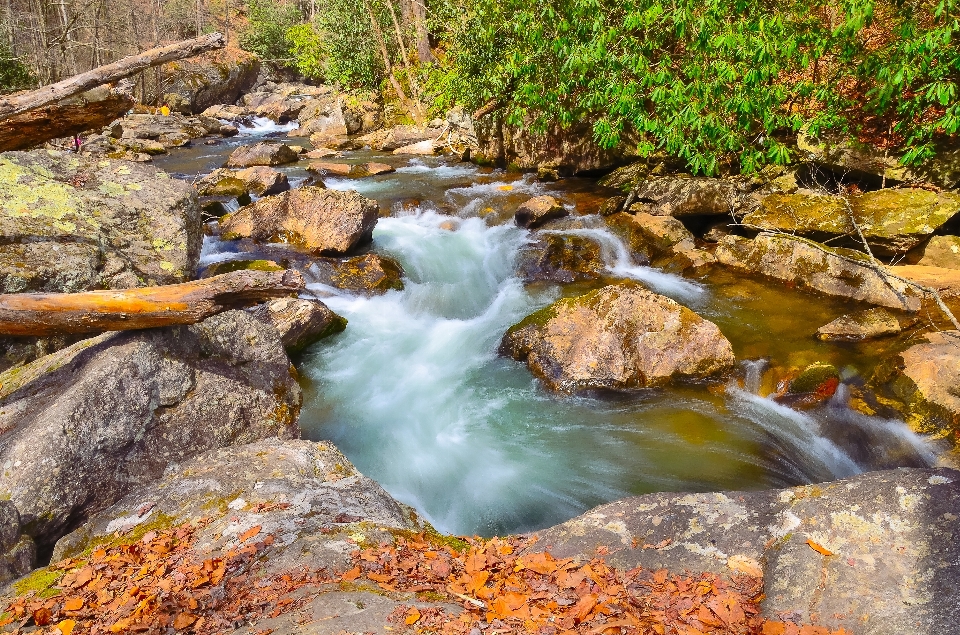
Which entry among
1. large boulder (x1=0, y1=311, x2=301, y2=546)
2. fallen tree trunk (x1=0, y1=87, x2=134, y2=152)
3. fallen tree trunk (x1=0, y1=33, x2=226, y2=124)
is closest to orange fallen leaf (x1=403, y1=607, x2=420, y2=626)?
large boulder (x1=0, y1=311, x2=301, y2=546)

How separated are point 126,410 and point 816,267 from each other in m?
10.5

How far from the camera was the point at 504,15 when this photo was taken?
545 inches

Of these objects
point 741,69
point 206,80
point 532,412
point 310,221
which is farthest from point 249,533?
point 206,80

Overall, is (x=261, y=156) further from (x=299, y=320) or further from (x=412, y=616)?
(x=412, y=616)

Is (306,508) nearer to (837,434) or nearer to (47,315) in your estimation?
(47,315)

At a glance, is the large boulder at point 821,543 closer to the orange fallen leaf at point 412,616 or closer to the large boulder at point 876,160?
the orange fallen leaf at point 412,616

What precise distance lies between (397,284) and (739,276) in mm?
6764

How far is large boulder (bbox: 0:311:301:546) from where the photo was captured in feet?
11.3

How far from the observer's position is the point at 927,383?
608cm

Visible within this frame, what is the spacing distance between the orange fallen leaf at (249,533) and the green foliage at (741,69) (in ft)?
34.5

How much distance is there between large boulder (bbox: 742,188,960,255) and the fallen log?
8975mm

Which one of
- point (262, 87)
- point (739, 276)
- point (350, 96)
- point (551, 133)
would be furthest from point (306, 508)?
point (262, 87)

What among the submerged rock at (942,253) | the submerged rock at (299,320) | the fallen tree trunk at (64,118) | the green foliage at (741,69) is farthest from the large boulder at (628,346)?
the fallen tree trunk at (64,118)

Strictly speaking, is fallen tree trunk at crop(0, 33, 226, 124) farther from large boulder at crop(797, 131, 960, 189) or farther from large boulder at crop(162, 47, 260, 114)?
large boulder at crop(162, 47, 260, 114)
